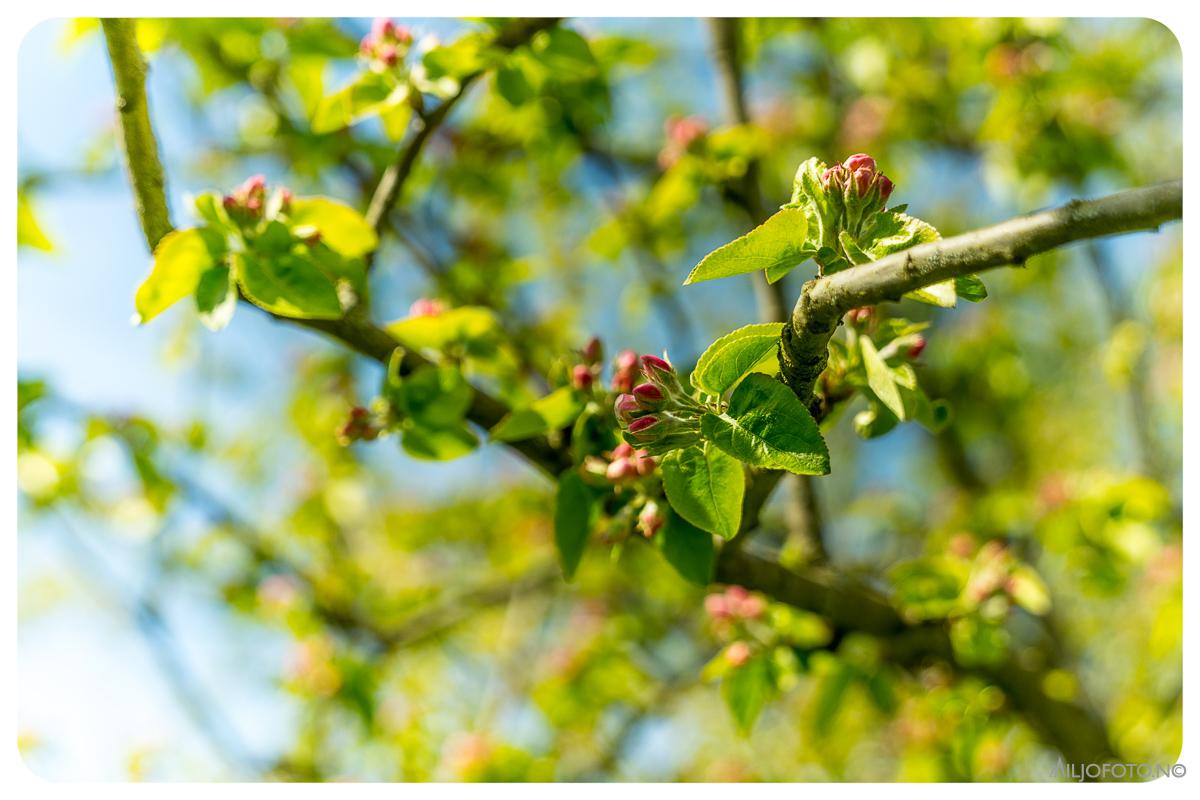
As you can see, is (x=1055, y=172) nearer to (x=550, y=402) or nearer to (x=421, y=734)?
(x=550, y=402)

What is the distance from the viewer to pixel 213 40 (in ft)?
6.93

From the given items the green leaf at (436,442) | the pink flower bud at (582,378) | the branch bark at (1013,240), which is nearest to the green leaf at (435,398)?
the green leaf at (436,442)


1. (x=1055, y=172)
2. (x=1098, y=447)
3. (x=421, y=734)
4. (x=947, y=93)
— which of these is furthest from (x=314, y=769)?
(x=1098, y=447)

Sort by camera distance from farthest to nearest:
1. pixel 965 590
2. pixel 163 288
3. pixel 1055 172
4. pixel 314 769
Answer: pixel 314 769 < pixel 1055 172 < pixel 965 590 < pixel 163 288

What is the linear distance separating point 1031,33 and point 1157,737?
1.73 m


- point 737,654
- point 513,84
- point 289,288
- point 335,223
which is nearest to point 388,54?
point 513,84

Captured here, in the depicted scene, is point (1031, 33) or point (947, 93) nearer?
point (1031, 33)

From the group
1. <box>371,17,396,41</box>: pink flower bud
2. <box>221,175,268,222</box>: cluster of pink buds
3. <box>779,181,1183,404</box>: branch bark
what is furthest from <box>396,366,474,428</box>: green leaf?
<box>779,181,1183,404</box>: branch bark

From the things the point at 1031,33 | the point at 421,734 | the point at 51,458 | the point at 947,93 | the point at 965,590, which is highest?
the point at 1031,33

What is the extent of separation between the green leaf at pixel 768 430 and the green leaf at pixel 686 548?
27 cm

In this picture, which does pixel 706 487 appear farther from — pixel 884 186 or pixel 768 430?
pixel 884 186

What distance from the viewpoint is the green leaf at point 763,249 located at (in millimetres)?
771

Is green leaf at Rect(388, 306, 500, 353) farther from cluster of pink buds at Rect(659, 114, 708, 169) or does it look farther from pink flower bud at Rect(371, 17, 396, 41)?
cluster of pink buds at Rect(659, 114, 708, 169)

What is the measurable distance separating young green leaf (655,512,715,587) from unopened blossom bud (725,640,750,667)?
47cm
